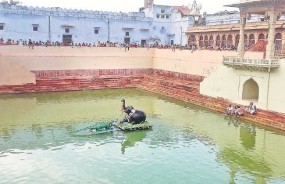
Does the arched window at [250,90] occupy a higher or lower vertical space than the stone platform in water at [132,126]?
higher

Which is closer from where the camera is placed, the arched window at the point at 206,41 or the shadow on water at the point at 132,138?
the shadow on water at the point at 132,138

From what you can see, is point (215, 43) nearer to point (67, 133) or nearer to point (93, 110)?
point (93, 110)

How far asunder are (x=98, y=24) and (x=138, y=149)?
24838 millimetres

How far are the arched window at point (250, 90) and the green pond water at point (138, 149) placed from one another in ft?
7.76

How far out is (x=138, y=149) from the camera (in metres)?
13.0

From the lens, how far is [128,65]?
1225 inches

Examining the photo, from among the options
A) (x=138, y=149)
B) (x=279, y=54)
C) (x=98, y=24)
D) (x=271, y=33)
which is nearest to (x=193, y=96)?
(x=279, y=54)

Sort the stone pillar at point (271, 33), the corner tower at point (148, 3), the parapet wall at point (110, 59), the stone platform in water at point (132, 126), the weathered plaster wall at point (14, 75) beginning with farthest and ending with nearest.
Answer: the corner tower at point (148, 3)
the parapet wall at point (110, 59)
the weathered plaster wall at point (14, 75)
the stone pillar at point (271, 33)
the stone platform in water at point (132, 126)

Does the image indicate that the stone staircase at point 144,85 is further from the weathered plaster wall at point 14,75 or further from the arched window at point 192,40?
the arched window at point 192,40

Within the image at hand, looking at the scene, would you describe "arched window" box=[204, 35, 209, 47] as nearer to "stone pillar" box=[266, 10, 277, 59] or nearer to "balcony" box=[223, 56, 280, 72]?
"balcony" box=[223, 56, 280, 72]

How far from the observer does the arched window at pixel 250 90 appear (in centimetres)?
2014

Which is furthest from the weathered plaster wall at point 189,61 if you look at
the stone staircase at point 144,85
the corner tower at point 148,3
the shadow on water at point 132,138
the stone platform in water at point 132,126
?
the shadow on water at point 132,138

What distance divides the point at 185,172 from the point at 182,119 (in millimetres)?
7081

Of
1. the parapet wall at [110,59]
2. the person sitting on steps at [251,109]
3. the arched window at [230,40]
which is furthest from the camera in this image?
the arched window at [230,40]
